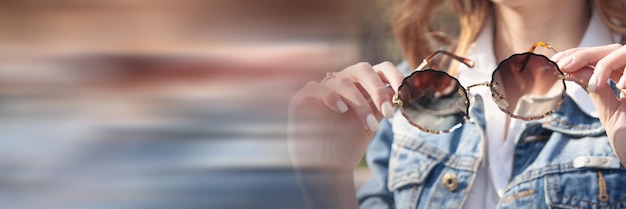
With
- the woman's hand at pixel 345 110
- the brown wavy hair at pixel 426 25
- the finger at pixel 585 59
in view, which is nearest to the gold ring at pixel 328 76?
the woman's hand at pixel 345 110

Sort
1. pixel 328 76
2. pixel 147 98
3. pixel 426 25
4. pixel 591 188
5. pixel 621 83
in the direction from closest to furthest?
pixel 147 98, pixel 328 76, pixel 621 83, pixel 591 188, pixel 426 25

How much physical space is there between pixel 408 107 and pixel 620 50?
202 mm

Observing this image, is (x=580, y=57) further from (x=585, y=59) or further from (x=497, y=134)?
(x=497, y=134)

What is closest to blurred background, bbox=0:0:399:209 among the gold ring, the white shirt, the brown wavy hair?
the gold ring

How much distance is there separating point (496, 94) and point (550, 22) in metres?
0.28

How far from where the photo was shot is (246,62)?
1.41ft

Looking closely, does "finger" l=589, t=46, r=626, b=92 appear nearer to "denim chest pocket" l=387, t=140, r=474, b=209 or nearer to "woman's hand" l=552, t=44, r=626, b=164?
"woman's hand" l=552, t=44, r=626, b=164

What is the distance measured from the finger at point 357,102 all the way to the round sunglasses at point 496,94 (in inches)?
1.1

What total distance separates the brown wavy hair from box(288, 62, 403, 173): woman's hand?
35 centimetres

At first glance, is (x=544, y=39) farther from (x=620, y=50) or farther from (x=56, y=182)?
(x=56, y=182)

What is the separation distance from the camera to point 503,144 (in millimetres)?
994

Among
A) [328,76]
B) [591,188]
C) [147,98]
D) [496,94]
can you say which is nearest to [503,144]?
[591,188]

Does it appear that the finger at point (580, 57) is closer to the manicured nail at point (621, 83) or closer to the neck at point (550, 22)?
the manicured nail at point (621, 83)

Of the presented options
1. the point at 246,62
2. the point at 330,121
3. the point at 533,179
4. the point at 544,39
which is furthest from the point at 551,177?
the point at 246,62
